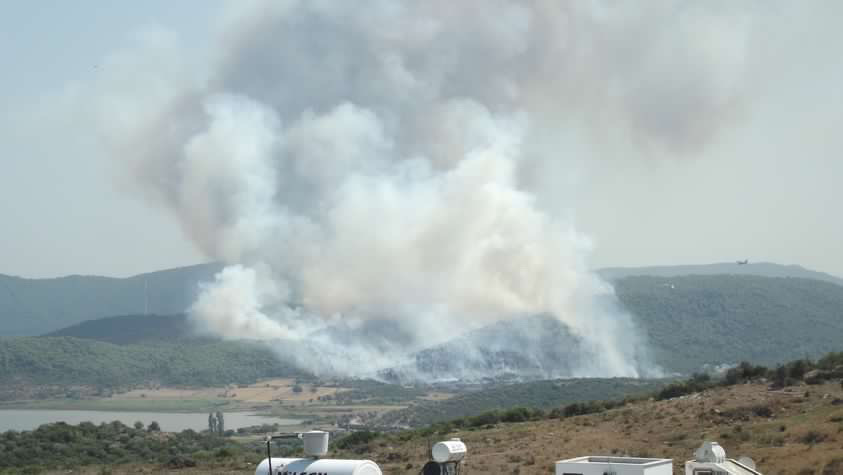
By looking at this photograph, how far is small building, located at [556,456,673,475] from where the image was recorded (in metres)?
36.7

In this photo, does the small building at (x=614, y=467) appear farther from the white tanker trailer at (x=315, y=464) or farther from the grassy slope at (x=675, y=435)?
the grassy slope at (x=675, y=435)

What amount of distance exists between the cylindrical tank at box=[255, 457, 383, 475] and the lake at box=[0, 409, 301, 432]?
314 feet

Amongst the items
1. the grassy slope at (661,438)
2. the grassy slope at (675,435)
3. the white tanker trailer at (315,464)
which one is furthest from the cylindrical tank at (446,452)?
the grassy slope at (675,435)

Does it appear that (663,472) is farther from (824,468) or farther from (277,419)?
(277,419)

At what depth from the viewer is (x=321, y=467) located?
119ft

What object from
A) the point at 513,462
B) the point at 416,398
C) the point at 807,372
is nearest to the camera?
the point at 513,462

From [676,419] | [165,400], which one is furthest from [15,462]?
[165,400]

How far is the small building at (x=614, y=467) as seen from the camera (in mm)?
36719

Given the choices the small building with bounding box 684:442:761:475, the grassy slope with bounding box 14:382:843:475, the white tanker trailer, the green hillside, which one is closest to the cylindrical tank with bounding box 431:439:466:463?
the white tanker trailer

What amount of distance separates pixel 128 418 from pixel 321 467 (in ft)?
422

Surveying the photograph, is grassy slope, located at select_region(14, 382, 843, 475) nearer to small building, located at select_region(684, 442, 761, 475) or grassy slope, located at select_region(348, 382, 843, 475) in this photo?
grassy slope, located at select_region(348, 382, 843, 475)

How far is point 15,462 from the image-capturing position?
83438mm

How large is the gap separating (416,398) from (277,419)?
31.8 m

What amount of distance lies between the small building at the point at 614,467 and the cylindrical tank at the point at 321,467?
682 centimetres
